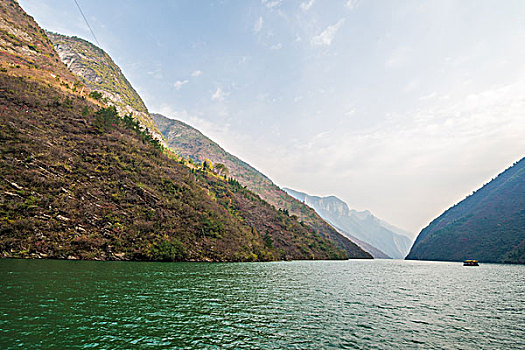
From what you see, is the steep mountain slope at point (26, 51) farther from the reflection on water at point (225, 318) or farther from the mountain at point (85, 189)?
the reflection on water at point (225, 318)

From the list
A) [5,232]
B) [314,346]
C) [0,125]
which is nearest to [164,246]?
[5,232]

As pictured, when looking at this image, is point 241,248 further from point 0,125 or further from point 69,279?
point 0,125

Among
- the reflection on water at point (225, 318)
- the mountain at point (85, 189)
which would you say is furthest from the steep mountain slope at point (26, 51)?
the reflection on water at point (225, 318)

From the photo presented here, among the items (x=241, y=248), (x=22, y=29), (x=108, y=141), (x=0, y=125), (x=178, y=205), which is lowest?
(x=241, y=248)

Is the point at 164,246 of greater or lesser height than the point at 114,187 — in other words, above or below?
below

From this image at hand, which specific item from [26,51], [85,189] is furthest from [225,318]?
[26,51]

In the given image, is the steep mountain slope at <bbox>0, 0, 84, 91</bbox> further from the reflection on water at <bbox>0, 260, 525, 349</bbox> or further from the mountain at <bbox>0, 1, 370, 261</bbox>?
the reflection on water at <bbox>0, 260, 525, 349</bbox>

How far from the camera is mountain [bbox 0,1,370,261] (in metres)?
54.8

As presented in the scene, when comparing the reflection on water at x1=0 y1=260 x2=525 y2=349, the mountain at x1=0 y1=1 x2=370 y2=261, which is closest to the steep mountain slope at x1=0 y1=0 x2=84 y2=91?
the mountain at x1=0 y1=1 x2=370 y2=261

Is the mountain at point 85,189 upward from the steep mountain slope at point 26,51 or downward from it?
downward

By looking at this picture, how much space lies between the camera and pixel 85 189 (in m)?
66.8

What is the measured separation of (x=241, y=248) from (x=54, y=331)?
88461 mm

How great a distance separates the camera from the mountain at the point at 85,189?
54844mm

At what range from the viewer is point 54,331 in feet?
51.5
